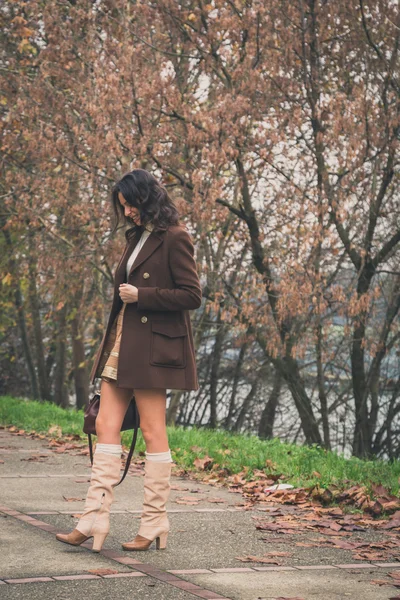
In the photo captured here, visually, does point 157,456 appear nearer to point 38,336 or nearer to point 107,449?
point 107,449

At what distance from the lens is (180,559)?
4918mm

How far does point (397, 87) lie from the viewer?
1266 cm

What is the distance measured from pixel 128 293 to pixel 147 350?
0.99ft

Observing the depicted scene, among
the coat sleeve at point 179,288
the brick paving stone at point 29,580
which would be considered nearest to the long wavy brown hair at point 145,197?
the coat sleeve at point 179,288

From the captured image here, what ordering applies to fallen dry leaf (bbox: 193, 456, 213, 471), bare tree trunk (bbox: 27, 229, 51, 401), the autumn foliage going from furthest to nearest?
bare tree trunk (bbox: 27, 229, 51, 401) < the autumn foliage < fallen dry leaf (bbox: 193, 456, 213, 471)

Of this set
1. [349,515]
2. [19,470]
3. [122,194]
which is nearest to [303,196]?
[19,470]

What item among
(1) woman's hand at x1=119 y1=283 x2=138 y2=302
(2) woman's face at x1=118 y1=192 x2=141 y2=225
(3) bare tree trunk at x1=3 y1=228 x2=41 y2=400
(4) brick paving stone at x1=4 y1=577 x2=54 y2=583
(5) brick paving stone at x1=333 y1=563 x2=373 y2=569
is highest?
(3) bare tree trunk at x1=3 y1=228 x2=41 y2=400

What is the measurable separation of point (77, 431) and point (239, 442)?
201cm

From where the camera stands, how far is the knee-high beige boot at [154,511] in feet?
16.5

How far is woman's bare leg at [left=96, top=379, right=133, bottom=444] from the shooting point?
5.10m

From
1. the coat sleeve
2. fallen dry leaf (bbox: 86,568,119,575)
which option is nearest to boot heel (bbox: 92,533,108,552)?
fallen dry leaf (bbox: 86,568,119,575)

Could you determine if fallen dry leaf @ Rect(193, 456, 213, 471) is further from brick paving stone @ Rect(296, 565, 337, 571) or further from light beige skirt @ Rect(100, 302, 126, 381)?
brick paving stone @ Rect(296, 565, 337, 571)

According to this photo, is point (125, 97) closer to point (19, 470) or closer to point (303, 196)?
point (303, 196)

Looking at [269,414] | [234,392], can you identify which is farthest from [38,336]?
[269,414]
